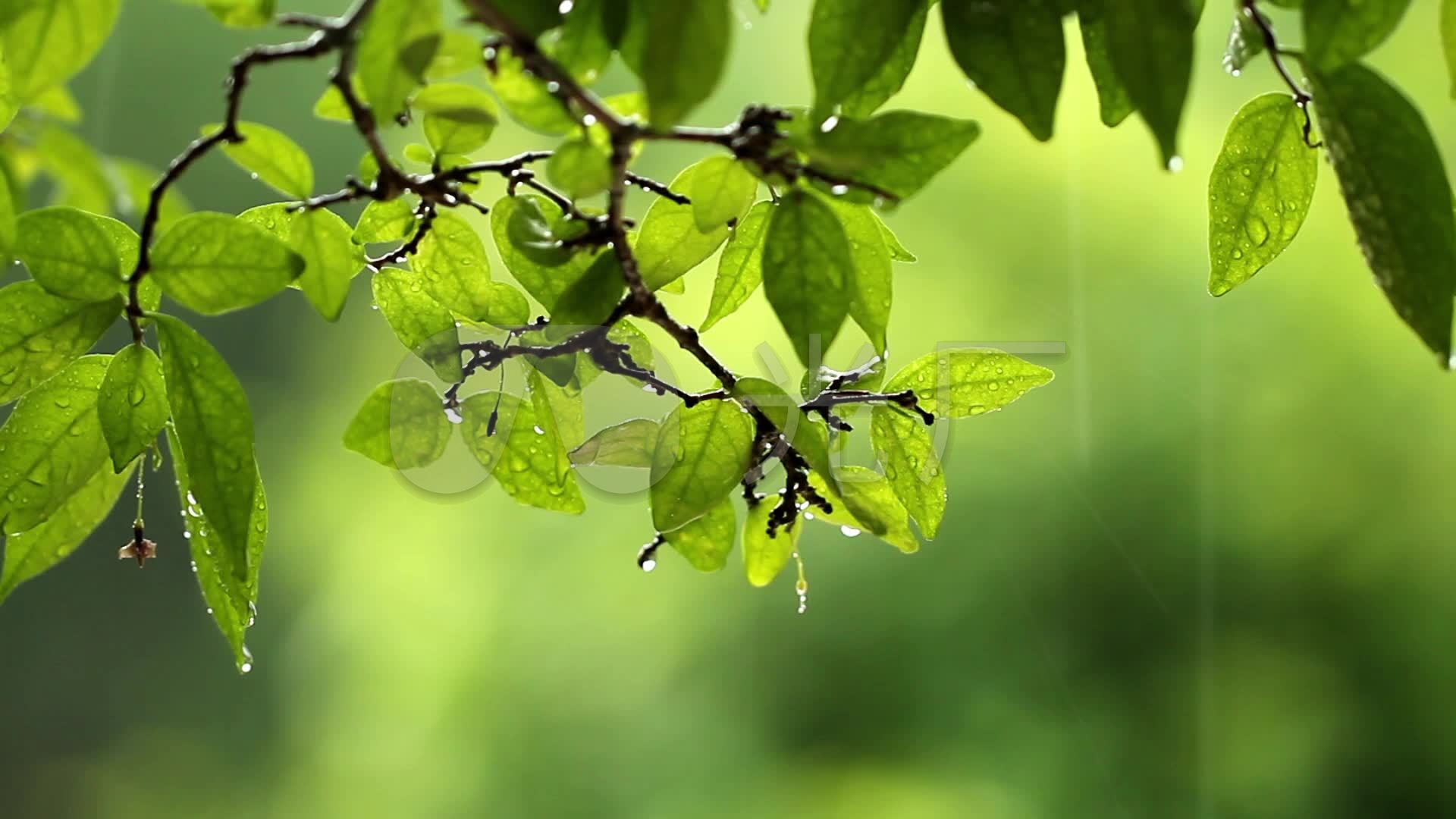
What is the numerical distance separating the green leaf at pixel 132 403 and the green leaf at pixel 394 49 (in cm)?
12

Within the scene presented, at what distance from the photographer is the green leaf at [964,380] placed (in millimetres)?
376

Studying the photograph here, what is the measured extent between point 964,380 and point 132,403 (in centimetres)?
24

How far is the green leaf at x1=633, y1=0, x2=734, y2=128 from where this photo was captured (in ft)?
0.73

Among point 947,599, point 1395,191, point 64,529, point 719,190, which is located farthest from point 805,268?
point 947,599

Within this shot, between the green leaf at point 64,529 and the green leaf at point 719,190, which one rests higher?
the green leaf at point 719,190

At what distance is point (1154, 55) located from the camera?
243 mm

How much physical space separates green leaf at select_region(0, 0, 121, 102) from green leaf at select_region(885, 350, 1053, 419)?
9.3 inches

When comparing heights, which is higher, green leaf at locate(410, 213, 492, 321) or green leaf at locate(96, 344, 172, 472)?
green leaf at locate(410, 213, 492, 321)

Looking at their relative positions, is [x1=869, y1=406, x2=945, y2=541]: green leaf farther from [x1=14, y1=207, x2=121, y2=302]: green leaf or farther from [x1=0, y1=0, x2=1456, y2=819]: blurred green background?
[x1=0, y1=0, x2=1456, y2=819]: blurred green background

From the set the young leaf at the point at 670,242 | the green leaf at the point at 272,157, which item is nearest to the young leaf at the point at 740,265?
the young leaf at the point at 670,242

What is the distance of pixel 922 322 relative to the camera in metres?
1.94

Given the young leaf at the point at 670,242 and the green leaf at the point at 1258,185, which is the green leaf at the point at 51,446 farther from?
the green leaf at the point at 1258,185

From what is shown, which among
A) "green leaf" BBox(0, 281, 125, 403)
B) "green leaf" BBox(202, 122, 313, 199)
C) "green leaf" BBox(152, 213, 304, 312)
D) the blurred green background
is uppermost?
"green leaf" BBox(202, 122, 313, 199)

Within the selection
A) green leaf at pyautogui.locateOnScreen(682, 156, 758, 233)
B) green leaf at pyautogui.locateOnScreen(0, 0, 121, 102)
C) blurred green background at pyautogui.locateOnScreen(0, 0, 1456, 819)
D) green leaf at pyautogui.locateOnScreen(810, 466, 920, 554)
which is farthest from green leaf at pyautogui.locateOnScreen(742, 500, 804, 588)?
blurred green background at pyautogui.locateOnScreen(0, 0, 1456, 819)
